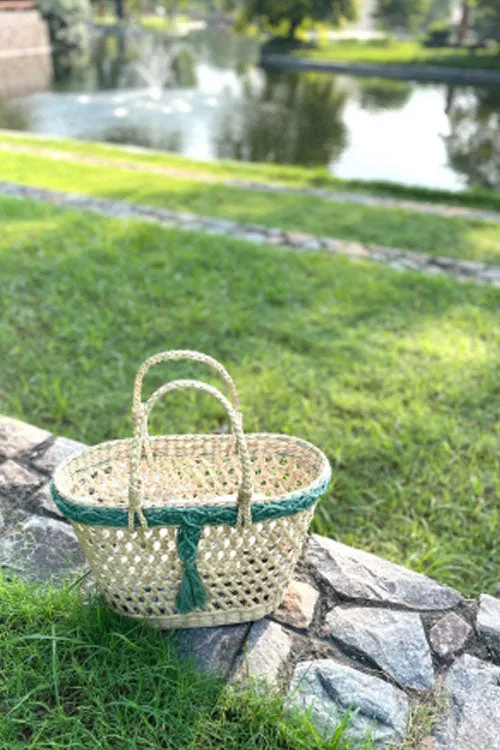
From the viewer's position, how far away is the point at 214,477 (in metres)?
2.00

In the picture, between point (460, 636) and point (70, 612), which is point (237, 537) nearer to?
point (70, 612)

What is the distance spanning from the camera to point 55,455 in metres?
2.38

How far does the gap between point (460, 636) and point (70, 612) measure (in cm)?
101

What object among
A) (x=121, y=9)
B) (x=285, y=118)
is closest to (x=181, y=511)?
(x=285, y=118)

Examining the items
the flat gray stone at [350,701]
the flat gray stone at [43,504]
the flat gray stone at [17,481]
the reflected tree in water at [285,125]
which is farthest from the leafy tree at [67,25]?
the flat gray stone at [350,701]

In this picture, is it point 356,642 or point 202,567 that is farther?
point 356,642

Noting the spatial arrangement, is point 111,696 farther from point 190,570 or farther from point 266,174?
point 266,174

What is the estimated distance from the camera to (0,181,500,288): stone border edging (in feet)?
16.3

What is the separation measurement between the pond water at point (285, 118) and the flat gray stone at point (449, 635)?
30.8 feet

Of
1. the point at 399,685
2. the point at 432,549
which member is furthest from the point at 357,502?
the point at 399,685

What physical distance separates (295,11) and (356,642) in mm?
34101

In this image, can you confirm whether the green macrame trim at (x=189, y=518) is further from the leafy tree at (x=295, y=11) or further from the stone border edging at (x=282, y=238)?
the leafy tree at (x=295, y=11)

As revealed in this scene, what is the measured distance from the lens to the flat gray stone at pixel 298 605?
5.71 ft

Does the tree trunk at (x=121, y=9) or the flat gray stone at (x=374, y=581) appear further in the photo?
the tree trunk at (x=121, y=9)
